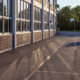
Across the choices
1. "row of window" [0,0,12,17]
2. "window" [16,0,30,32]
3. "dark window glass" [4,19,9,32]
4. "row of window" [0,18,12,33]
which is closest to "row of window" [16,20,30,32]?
"window" [16,0,30,32]

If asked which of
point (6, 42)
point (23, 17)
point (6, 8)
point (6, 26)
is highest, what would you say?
point (6, 8)

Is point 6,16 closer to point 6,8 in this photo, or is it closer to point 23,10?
point 6,8

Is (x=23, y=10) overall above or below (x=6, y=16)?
above

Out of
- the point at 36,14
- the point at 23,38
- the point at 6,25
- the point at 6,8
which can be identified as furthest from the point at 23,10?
the point at 36,14

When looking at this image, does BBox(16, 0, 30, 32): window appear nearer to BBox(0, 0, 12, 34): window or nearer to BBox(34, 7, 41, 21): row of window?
BBox(0, 0, 12, 34): window

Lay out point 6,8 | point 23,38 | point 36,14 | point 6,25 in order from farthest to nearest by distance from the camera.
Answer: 1. point 36,14
2. point 23,38
3. point 6,25
4. point 6,8

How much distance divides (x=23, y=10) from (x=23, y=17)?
587 millimetres

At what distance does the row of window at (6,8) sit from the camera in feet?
38.8

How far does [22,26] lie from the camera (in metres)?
16.2

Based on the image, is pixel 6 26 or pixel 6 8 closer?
pixel 6 8

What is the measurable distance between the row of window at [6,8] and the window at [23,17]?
67.0 inches

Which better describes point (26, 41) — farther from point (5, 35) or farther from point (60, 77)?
point (60, 77)

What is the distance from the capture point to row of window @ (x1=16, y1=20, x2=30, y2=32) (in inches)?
595

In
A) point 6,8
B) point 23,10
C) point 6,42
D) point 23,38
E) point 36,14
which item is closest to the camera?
point 6,42
